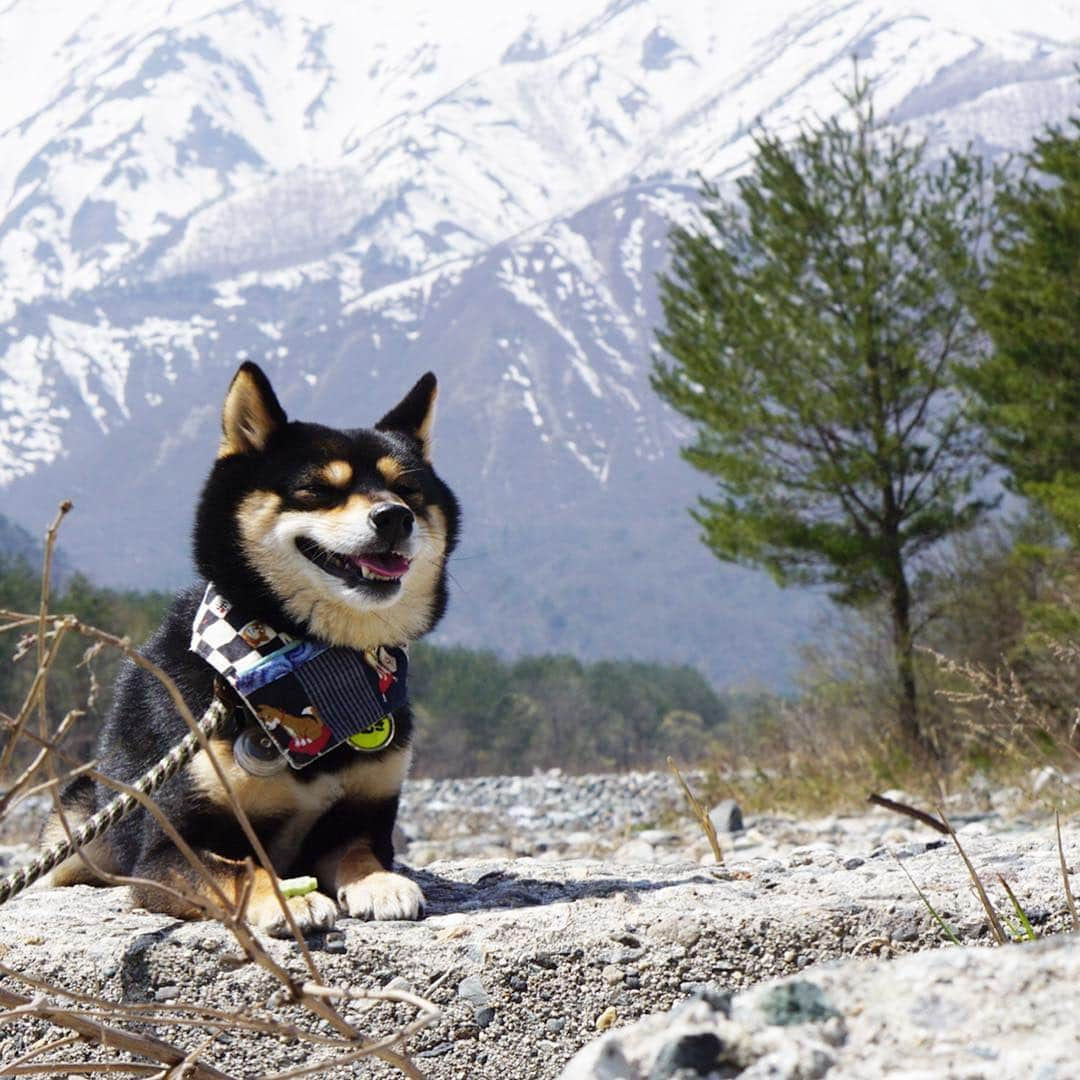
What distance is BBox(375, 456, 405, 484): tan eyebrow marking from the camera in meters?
4.28

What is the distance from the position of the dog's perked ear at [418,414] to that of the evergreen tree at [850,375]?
15673mm

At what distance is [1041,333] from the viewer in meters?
17.9

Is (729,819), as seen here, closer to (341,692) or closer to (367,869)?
(367,869)

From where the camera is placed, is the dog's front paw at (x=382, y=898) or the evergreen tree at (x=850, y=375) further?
the evergreen tree at (x=850, y=375)

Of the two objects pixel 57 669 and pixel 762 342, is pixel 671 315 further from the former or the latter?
pixel 57 669

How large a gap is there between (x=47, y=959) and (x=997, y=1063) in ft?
8.68

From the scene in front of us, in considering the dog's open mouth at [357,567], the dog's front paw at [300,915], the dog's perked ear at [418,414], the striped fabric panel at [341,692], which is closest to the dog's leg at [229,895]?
the dog's front paw at [300,915]

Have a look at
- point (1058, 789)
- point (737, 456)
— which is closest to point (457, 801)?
point (737, 456)

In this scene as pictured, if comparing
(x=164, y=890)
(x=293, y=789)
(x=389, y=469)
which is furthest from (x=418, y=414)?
(x=164, y=890)

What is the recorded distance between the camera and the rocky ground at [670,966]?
1.76 metres

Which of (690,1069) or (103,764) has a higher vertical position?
(690,1069)

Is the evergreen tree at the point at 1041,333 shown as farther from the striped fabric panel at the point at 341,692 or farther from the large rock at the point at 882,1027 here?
the large rock at the point at 882,1027

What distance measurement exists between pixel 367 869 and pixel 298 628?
2.26ft

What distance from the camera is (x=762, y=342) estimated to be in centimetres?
2073
